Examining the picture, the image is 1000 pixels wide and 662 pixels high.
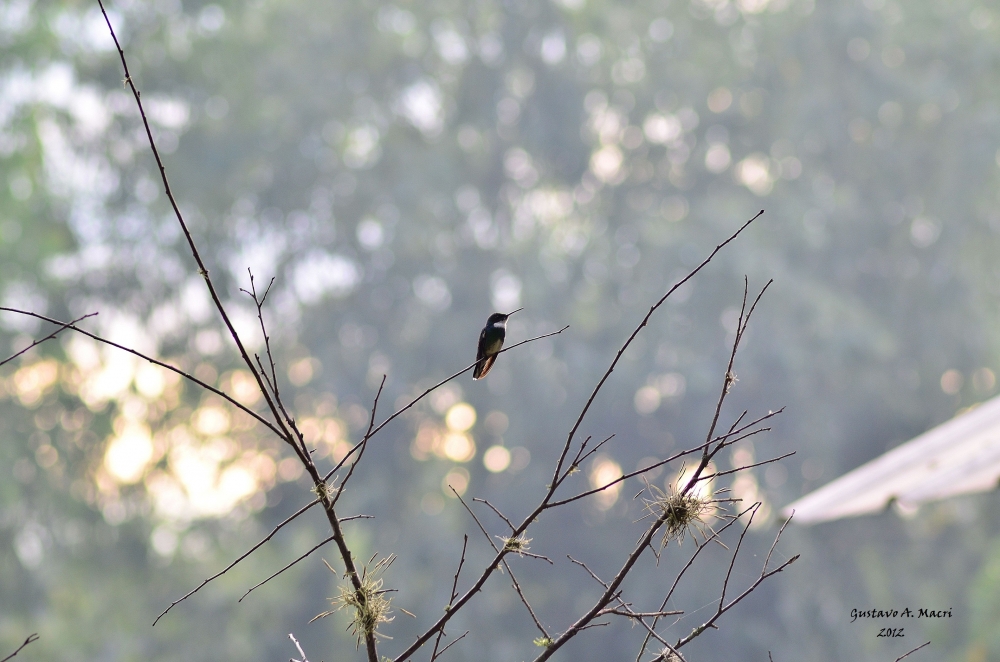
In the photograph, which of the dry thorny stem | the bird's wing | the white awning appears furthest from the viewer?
the bird's wing

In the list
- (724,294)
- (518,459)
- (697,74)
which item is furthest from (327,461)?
(697,74)

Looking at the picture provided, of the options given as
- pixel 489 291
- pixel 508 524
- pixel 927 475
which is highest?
pixel 489 291

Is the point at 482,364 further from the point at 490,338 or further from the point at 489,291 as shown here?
the point at 489,291

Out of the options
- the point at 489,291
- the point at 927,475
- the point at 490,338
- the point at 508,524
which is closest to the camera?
the point at 508,524

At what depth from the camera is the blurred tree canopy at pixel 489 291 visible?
31.1 feet

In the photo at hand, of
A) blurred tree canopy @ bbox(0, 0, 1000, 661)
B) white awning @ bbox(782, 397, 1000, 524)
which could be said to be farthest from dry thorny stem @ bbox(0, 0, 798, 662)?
blurred tree canopy @ bbox(0, 0, 1000, 661)

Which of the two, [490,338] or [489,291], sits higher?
[489,291]

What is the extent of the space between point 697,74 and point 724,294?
313 cm

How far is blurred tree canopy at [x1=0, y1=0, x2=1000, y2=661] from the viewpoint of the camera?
949cm

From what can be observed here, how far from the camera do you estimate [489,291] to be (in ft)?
34.8

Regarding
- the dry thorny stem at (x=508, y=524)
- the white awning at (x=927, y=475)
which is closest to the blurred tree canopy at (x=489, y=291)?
the white awning at (x=927, y=475)

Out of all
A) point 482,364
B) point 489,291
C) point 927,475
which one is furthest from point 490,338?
point 489,291

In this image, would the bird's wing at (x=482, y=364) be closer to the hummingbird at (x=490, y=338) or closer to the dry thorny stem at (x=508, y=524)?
the hummingbird at (x=490, y=338)

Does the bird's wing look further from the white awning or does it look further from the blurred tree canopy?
the blurred tree canopy
